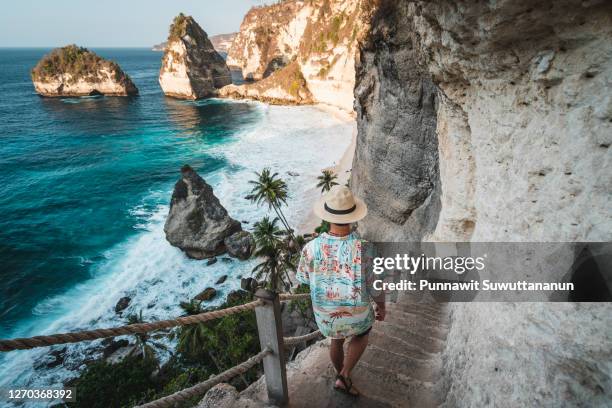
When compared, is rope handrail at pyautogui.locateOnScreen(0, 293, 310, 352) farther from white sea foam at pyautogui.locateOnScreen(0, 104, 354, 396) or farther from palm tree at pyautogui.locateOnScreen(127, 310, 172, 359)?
white sea foam at pyautogui.locateOnScreen(0, 104, 354, 396)

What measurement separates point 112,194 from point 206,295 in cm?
2002

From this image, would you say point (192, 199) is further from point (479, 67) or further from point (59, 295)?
point (479, 67)

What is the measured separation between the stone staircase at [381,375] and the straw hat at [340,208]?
7.57 ft

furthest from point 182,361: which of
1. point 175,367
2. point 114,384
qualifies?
point 114,384

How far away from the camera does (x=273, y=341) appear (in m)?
3.54

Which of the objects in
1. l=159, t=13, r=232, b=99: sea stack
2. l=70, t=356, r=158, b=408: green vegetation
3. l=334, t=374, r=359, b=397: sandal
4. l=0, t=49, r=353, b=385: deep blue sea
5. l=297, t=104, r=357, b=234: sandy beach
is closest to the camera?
l=334, t=374, r=359, b=397: sandal

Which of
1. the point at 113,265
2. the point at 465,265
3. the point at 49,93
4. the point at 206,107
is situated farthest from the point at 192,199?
the point at 49,93

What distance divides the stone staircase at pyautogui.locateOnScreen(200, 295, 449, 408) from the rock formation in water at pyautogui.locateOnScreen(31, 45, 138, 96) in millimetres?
95134

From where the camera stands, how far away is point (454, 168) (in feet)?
23.6

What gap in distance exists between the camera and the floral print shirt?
3568mm

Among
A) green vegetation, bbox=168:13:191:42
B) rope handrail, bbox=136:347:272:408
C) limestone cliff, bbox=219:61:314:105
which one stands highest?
green vegetation, bbox=168:13:191:42

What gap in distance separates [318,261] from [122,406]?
14.4 meters

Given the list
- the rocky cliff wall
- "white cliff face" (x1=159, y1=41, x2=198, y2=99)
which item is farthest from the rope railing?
"white cliff face" (x1=159, y1=41, x2=198, y2=99)

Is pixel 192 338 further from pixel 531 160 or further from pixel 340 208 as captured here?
pixel 531 160
